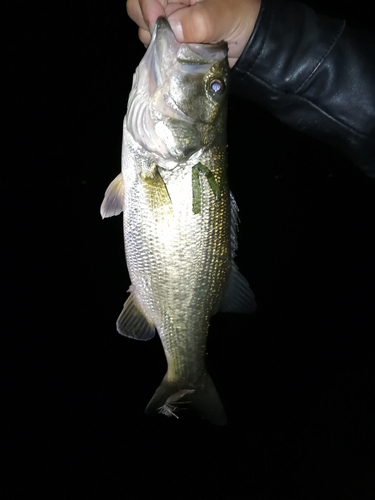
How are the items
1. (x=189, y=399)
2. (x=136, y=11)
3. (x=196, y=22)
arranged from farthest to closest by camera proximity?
(x=189, y=399) < (x=136, y=11) < (x=196, y=22)

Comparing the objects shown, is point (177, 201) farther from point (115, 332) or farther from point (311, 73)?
point (115, 332)

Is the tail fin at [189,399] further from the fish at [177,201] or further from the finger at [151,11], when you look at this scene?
the finger at [151,11]

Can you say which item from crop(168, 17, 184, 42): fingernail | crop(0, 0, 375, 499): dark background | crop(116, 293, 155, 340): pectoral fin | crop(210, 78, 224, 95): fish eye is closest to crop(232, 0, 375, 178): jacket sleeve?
crop(210, 78, 224, 95): fish eye

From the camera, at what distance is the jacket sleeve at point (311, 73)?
133 centimetres

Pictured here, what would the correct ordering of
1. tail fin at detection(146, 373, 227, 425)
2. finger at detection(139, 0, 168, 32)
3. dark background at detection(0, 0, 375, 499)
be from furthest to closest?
1. dark background at detection(0, 0, 375, 499)
2. tail fin at detection(146, 373, 227, 425)
3. finger at detection(139, 0, 168, 32)

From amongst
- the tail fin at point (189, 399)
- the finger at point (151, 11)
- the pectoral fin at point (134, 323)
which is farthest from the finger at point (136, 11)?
the tail fin at point (189, 399)

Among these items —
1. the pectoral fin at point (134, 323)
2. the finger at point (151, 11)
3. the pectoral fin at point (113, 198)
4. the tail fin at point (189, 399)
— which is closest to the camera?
the finger at point (151, 11)

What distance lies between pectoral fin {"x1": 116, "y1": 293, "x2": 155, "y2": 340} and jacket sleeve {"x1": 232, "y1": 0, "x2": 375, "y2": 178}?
3.10 ft

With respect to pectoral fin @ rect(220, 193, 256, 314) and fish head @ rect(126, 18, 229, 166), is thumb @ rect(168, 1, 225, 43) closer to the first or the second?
fish head @ rect(126, 18, 229, 166)

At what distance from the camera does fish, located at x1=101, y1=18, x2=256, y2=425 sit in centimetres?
118

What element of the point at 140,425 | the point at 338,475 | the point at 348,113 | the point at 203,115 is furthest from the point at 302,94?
the point at 338,475

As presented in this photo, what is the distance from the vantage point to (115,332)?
5.20 metres

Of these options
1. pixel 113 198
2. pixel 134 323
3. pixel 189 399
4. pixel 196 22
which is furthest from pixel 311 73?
pixel 189 399

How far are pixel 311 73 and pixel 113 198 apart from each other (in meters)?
0.87
